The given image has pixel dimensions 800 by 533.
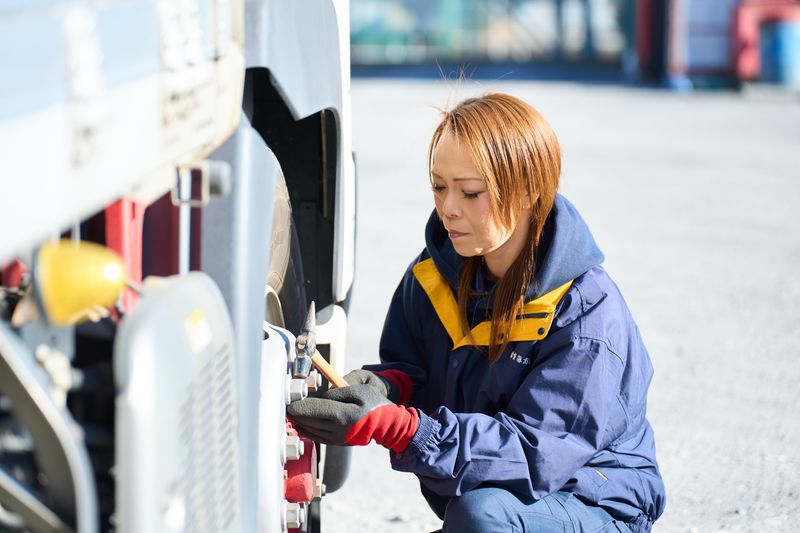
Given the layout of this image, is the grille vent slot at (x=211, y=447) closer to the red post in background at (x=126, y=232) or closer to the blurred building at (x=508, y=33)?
the red post in background at (x=126, y=232)

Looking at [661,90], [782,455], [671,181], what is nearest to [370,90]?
[661,90]

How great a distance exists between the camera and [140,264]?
1455 millimetres

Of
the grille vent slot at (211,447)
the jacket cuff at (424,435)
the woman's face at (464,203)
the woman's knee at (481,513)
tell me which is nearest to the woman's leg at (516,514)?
the woman's knee at (481,513)

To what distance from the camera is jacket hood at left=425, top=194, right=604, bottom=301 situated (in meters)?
2.10

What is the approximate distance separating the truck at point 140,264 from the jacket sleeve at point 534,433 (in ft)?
1.07

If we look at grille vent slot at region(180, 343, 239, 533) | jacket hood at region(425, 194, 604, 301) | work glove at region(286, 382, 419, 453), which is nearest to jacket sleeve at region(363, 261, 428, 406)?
jacket hood at region(425, 194, 604, 301)

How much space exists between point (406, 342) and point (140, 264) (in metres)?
1.01

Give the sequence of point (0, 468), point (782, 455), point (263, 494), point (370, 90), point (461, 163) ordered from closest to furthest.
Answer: point (0, 468), point (263, 494), point (461, 163), point (782, 455), point (370, 90)

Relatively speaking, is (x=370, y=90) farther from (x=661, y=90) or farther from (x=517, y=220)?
(x=517, y=220)

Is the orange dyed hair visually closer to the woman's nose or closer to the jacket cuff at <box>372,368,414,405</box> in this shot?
the woman's nose

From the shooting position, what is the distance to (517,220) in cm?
214

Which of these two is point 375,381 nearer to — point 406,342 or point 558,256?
point 406,342

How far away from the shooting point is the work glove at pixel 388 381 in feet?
7.30

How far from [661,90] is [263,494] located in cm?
1512
